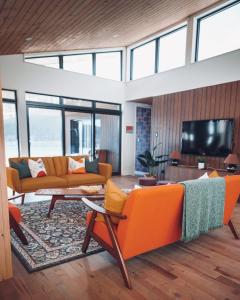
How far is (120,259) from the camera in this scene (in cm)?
177

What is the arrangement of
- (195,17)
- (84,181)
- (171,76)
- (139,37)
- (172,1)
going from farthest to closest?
(139,37) < (171,76) < (195,17) < (84,181) < (172,1)

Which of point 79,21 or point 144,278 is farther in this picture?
point 79,21

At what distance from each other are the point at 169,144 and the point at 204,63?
221cm

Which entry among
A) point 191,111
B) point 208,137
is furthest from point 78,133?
point 208,137

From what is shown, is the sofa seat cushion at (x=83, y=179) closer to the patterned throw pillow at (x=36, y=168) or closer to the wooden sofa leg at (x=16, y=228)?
the patterned throw pillow at (x=36, y=168)

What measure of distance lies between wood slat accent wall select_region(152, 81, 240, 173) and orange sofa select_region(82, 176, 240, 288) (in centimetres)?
326

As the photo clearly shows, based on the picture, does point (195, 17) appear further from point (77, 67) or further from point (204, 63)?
point (77, 67)

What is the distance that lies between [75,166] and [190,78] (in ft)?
11.7

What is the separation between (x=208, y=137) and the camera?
493 cm

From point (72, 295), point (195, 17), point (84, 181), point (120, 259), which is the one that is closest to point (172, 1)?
point (195, 17)

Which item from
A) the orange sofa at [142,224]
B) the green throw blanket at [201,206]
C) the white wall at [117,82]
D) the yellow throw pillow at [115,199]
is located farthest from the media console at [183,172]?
the yellow throw pillow at [115,199]

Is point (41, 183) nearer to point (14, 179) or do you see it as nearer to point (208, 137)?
point (14, 179)

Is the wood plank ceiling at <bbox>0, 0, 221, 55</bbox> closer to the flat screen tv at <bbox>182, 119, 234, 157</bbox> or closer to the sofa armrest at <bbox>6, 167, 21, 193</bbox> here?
the sofa armrest at <bbox>6, 167, 21, 193</bbox>

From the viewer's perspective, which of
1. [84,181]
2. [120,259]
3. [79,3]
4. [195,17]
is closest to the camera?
[120,259]
